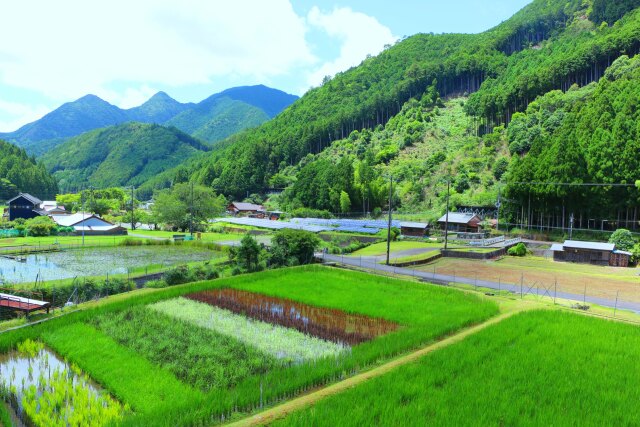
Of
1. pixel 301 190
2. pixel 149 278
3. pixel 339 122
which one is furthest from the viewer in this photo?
pixel 339 122

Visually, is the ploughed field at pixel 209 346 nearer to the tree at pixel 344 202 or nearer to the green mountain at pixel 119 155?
the tree at pixel 344 202

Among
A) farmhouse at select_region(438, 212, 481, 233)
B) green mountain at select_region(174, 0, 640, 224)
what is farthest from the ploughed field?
green mountain at select_region(174, 0, 640, 224)

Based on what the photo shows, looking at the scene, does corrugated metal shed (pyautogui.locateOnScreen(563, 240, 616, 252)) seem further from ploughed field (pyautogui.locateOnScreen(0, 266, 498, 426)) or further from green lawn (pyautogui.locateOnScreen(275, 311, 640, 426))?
green lawn (pyautogui.locateOnScreen(275, 311, 640, 426))

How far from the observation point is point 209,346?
1237 centimetres

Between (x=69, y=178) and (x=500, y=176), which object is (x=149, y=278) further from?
(x=69, y=178)

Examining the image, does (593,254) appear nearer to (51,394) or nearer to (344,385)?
(344,385)

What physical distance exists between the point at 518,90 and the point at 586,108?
27212mm

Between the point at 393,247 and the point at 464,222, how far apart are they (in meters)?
12.1

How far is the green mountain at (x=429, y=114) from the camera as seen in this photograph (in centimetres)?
6606

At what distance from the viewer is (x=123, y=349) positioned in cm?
1195

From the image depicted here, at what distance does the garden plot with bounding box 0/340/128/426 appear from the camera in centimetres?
830

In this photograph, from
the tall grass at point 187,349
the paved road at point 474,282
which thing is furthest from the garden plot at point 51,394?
the paved road at point 474,282

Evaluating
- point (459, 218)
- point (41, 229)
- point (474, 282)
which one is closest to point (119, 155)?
point (41, 229)

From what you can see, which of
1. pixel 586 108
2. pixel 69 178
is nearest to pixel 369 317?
pixel 586 108
